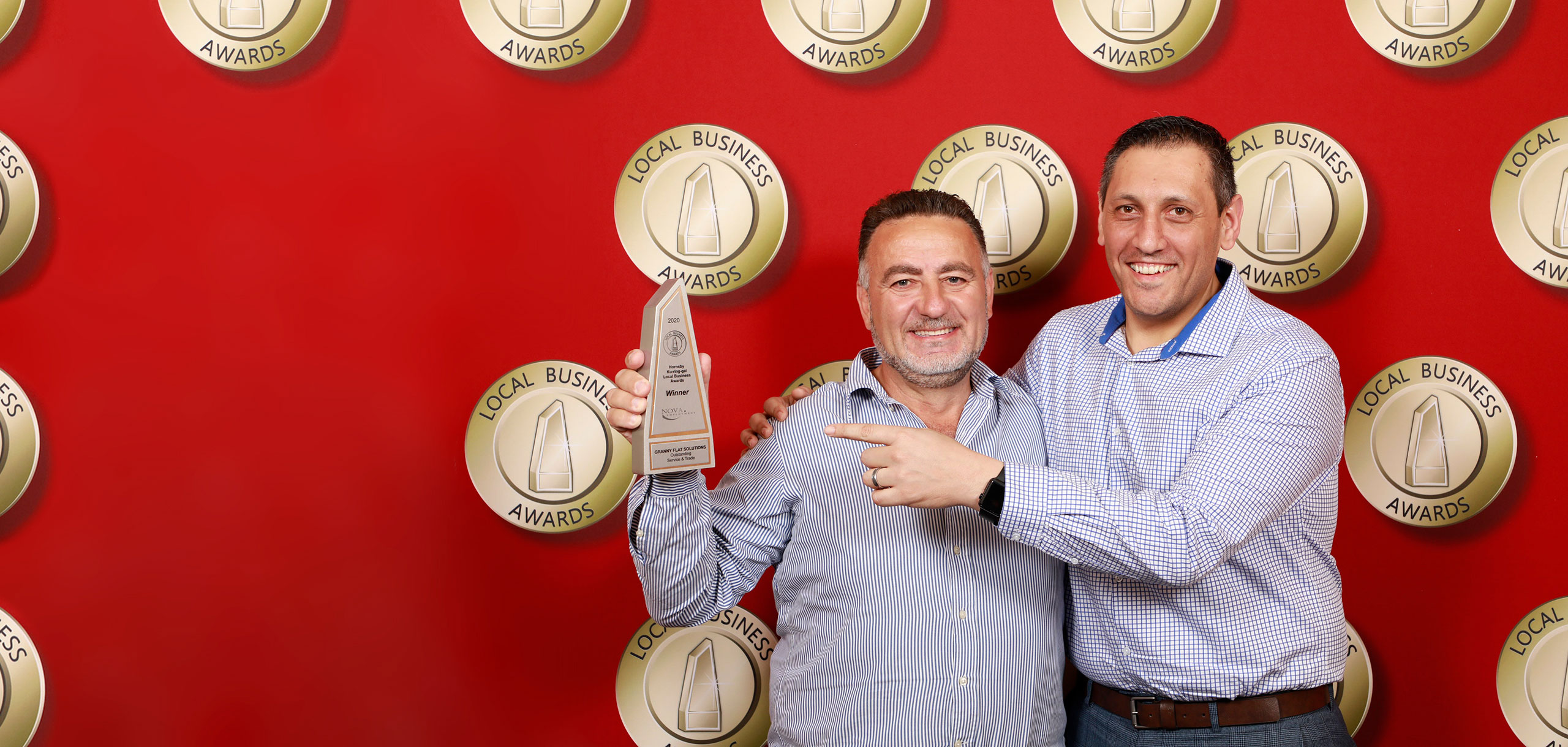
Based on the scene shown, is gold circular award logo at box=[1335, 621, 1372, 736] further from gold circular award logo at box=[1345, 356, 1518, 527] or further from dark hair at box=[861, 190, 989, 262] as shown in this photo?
dark hair at box=[861, 190, 989, 262]

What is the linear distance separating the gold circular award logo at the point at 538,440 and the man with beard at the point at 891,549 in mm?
416

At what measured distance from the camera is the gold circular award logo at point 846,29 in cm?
198

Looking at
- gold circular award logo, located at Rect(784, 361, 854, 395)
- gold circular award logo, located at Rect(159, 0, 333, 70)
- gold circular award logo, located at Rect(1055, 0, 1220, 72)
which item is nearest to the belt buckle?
gold circular award logo, located at Rect(784, 361, 854, 395)

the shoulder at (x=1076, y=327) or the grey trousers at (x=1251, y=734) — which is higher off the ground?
the shoulder at (x=1076, y=327)

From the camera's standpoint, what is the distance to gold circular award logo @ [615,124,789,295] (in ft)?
6.56

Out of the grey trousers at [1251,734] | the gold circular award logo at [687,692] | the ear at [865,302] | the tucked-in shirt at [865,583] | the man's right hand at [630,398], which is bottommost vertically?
the gold circular award logo at [687,692]

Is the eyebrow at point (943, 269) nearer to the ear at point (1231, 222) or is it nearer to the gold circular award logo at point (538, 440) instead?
the ear at point (1231, 222)

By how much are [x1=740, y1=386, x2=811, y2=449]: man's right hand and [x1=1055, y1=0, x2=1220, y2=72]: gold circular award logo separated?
0.89 m

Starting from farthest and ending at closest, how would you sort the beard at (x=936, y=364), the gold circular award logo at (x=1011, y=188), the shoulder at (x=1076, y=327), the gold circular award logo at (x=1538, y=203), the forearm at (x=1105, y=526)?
the gold circular award logo at (x=1011, y=188) → the gold circular award logo at (x=1538, y=203) → the shoulder at (x=1076, y=327) → the beard at (x=936, y=364) → the forearm at (x=1105, y=526)

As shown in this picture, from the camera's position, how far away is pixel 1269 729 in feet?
5.02

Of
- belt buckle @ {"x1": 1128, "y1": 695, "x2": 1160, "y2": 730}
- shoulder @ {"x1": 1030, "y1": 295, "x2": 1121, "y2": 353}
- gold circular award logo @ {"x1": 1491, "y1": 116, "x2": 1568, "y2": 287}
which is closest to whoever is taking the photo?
belt buckle @ {"x1": 1128, "y1": 695, "x2": 1160, "y2": 730}

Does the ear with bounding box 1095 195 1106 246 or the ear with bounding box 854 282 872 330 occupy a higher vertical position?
the ear with bounding box 1095 195 1106 246

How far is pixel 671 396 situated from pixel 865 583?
45 centimetres

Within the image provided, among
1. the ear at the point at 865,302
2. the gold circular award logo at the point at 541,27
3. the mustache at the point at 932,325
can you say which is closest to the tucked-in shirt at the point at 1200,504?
the mustache at the point at 932,325
